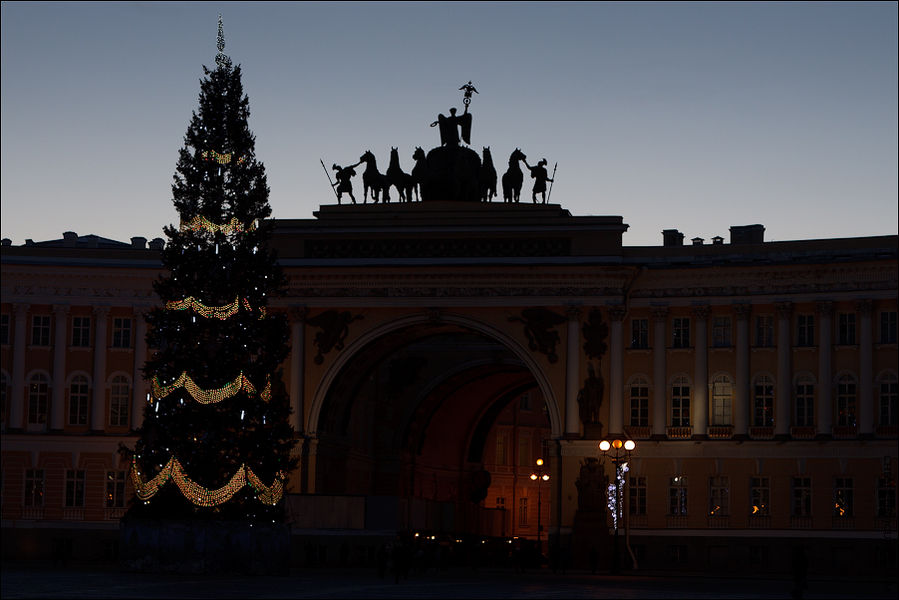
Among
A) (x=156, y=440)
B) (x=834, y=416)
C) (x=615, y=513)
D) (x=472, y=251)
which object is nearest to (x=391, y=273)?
(x=472, y=251)

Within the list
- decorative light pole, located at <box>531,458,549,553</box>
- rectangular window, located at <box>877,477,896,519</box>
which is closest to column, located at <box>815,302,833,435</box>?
rectangular window, located at <box>877,477,896,519</box>

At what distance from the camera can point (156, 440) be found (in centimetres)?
5116

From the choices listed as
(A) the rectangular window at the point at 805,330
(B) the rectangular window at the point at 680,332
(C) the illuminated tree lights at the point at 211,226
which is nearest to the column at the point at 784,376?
(A) the rectangular window at the point at 805,330

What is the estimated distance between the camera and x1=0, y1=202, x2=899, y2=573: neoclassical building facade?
69.9 meters

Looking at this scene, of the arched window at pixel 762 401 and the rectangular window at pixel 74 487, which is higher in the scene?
the arched window at pixel 762 401

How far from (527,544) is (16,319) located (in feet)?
78.9

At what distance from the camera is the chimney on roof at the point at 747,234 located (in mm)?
75438

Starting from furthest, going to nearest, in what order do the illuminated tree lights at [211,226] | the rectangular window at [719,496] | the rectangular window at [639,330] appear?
the rectangular window at [639,330]
the rectangular window at [719,496]
the illuminated tree lights at [211,226]

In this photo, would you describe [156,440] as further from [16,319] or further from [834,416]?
[834,416]

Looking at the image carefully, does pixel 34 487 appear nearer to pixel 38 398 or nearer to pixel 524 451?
pixel 38 398

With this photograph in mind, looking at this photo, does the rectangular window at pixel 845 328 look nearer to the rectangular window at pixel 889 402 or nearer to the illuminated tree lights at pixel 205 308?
the rectangular window at pixel 889 402

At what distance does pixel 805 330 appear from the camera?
7150 cm

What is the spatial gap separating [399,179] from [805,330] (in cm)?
1869

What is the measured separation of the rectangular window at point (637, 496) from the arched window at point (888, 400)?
32.7ft
